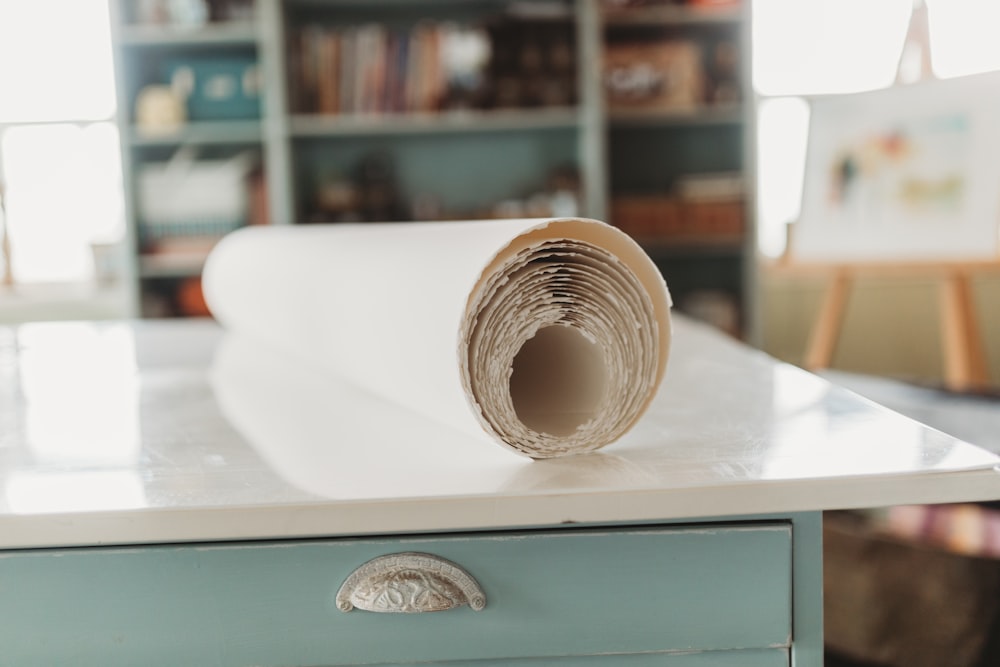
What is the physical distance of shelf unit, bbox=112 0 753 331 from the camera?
329 centimetres

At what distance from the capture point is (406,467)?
2.09ft

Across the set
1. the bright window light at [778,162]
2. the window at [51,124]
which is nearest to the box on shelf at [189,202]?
the window at [51,124]

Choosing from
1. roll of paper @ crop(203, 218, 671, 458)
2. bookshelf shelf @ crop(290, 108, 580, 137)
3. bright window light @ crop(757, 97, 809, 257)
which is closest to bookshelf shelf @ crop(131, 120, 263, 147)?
bookshelf shelf @ crop(290, 108, 580, 137)

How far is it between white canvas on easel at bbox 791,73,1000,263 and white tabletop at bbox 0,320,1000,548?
1844 mm

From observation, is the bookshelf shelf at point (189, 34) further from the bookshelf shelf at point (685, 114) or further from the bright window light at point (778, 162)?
the bright window light at point (778, 162)

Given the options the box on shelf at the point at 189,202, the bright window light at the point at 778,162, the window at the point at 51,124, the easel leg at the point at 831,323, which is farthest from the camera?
the bright window light at the point at 778,162

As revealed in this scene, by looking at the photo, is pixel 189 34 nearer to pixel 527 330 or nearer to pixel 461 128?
pixel 461 128

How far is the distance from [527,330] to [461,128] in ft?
9.01

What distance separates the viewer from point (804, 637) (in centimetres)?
61

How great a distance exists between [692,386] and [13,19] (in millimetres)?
3883

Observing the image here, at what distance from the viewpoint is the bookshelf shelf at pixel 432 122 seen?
329 centimetres

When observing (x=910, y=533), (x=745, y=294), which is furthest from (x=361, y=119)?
(x=910, y=533)

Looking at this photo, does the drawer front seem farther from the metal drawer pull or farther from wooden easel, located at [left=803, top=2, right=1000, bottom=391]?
wooden easel, located at [left=803, top=2, right=1000, bottom=391]

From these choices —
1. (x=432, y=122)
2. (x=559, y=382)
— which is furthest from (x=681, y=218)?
(x=559, y=382)
